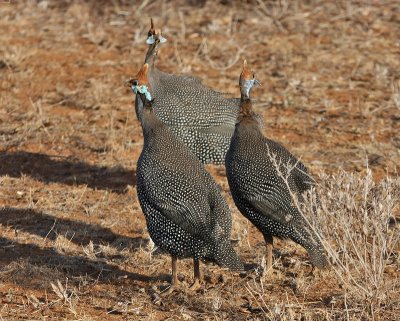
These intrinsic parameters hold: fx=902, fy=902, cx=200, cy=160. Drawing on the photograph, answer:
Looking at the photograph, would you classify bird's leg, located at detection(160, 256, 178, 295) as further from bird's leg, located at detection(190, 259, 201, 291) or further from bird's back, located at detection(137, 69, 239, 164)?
bird's back, located at detection(137, 69, 239, 164)

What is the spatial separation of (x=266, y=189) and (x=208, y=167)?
2.45 metres

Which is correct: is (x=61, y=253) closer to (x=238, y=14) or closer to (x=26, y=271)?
(x=26, y=271)

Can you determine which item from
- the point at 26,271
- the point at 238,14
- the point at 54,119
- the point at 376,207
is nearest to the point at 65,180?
the point at 54,119

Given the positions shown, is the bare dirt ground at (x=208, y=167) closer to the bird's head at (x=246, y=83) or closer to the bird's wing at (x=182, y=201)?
the bird's wing at (x=182, y=201)

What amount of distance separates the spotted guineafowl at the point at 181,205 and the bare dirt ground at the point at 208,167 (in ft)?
0.90

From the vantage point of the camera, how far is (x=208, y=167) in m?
7.80

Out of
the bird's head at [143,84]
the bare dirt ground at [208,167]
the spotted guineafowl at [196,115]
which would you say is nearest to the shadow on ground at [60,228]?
the bare dirt ground at [208,167]

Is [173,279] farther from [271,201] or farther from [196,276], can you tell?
[271,201]

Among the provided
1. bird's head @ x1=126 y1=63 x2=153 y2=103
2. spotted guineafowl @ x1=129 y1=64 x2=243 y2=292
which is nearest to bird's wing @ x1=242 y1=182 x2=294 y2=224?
spotted guineafowl @ x1=129 y1=64 x2=243 y2=292

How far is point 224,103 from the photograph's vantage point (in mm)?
7395

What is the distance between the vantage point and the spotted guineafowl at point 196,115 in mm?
7180

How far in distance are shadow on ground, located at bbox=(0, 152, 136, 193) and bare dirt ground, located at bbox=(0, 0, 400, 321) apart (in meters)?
0.02

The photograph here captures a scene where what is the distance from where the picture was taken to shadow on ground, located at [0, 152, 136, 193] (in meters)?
7.39

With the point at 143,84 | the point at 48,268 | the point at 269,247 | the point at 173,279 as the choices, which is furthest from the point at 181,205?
the point at 48,268
